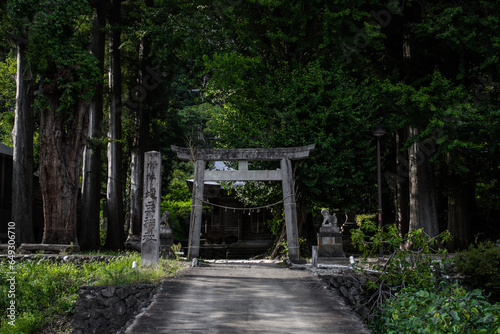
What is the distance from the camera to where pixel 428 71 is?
1969cm

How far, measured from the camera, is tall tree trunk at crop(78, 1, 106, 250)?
21.4 meters

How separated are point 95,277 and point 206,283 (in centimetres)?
272

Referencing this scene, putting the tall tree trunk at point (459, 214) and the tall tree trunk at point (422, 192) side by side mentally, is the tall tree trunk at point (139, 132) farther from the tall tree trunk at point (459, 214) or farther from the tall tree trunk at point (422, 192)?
the tall tree trunk at point (459, 214)

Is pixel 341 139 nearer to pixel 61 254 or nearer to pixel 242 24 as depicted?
pixel 242 24

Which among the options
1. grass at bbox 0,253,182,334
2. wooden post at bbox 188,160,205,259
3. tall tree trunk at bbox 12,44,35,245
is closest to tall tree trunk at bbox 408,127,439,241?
wooden post at bbox 188,160,205,259

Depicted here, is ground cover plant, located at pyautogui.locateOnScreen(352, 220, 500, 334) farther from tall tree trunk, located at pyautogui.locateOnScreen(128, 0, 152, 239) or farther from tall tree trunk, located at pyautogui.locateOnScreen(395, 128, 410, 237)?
tall tree trunk, located at pyautogui.locateOnScreen(128, 0, 152, 239)

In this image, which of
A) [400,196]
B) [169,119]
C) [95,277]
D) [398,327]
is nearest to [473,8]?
[400,196]

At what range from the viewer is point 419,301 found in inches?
319

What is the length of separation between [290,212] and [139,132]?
13243mm

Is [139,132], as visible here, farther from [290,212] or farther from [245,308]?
[245,308]

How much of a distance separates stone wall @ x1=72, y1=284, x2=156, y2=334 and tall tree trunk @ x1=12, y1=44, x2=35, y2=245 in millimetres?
8682

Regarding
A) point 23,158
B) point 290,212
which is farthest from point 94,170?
point 290,212

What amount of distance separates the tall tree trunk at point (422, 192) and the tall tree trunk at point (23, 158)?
47.0 ft

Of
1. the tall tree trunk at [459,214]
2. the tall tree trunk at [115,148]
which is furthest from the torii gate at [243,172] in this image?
the tall tree trunk at [459,214]
